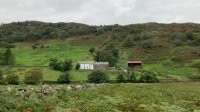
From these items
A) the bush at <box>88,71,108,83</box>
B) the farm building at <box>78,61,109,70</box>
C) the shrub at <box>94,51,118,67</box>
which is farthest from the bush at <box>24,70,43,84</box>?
the shrub at <box>94,51,118,67</box>

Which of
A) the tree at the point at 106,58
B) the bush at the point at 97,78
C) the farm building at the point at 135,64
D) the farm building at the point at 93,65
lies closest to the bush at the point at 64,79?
the bush at the point at 97,78

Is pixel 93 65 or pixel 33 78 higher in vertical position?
pixel 93 65

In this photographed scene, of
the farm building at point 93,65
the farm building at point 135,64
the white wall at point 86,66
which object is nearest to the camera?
the farm building at point 93,65

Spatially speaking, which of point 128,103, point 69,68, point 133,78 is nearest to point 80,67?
point 69,68

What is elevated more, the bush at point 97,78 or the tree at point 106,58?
the tree at point 106,58

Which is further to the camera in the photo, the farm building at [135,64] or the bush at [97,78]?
the farm building at [135,64]

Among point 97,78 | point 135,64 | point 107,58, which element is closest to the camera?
point 97,78

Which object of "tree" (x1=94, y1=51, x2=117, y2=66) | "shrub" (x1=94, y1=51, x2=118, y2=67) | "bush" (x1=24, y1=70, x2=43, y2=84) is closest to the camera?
"bush" (x1=24, y1=70, x2=43, y2=84)

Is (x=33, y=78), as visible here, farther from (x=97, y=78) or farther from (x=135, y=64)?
(x=135, y=64)

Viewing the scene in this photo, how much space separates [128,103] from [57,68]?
411ft

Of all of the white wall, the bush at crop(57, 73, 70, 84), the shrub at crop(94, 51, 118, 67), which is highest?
the shrub at crop(94, 51, 118, 67)

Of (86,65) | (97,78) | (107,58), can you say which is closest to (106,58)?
(107,58)

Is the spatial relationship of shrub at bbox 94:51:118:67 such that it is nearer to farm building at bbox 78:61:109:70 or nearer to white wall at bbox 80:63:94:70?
farm building at bbox 78:61:109:70

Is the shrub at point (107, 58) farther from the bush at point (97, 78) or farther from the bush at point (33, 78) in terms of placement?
the bush at point (33, 78)
